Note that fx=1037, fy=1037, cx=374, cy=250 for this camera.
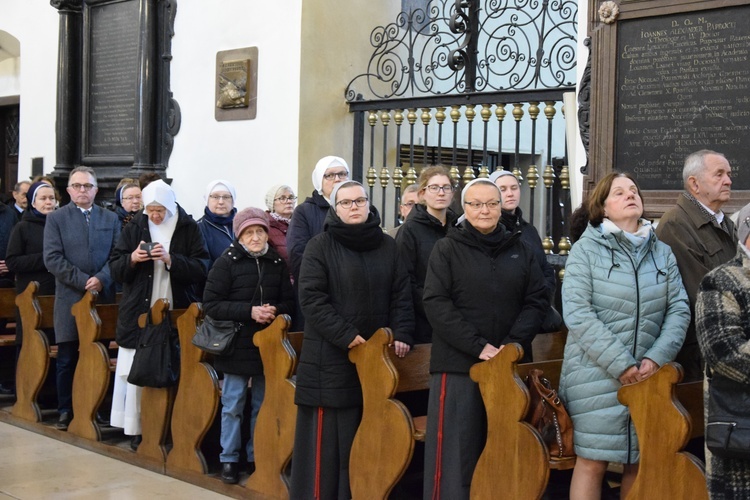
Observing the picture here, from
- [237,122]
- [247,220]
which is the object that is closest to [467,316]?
[247,220]

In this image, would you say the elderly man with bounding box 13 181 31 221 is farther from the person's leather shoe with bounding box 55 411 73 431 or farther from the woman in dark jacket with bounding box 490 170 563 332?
the woman in dark jacket with bounding box 490 170 563 332

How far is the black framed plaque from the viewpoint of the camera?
5172 millimetres

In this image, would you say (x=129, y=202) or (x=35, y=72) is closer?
(x=129, y=202)

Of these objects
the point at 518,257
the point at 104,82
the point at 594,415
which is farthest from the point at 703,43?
the point at 104,82

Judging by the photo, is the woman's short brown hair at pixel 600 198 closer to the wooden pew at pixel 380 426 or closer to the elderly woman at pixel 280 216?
the wooden pew at pixel 380 426

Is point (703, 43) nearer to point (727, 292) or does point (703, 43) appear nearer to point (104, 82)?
point (727, 292)

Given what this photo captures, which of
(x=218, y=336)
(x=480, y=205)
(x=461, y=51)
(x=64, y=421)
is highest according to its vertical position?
(x=461, y=51)

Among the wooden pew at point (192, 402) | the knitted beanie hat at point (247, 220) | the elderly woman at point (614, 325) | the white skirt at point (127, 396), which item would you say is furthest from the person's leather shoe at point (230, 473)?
the elderly woman at point (614, 325)

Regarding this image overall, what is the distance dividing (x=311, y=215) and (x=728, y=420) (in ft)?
8.46

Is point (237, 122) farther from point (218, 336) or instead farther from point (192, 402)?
point (218, 336)

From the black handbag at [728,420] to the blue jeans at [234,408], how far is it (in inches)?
101

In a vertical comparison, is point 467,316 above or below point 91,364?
above

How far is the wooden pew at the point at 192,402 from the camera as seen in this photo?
5281 mm

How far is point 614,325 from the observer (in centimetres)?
376
